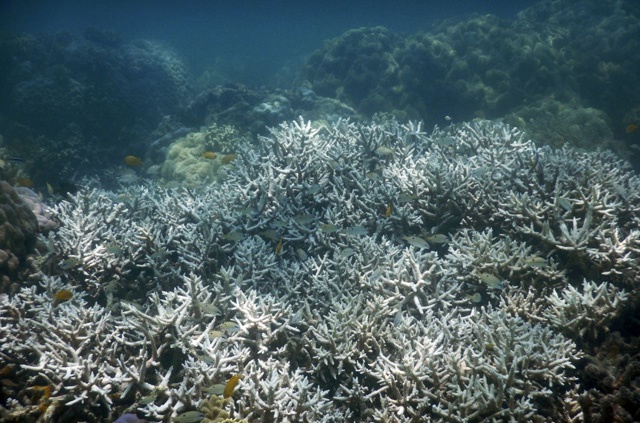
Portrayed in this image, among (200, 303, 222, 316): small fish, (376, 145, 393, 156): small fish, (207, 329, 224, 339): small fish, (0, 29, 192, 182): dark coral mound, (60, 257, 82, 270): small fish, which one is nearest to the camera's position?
(207, 329, 224, 339): small fish

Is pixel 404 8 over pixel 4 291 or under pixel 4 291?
over

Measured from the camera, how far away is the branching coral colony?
3.27 metres

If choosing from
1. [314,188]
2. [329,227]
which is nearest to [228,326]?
[329,227]

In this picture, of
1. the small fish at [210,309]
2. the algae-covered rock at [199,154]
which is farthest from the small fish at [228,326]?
the algae-covered rock at [199,154]

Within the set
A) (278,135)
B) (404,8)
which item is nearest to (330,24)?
(404,8)

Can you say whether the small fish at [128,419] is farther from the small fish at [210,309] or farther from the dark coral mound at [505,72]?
the dark coral mound at [505,72]

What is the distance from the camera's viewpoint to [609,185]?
4.98m

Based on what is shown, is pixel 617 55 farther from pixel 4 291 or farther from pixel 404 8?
pixel 404 8

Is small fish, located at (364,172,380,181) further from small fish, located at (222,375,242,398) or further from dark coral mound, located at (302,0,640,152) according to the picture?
dark coral mound, located at (302,0,640,152)

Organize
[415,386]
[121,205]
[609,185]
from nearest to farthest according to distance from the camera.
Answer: [415,386] < [609,185] < [121,205]

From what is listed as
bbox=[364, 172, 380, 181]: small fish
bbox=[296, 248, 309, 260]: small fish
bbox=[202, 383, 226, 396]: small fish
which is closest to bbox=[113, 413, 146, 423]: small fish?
bbox=[202, 383, 226, 396]: small fish

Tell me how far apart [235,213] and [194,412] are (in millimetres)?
2780

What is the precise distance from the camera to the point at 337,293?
4230 millimetres

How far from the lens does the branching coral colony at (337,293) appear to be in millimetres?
3271
